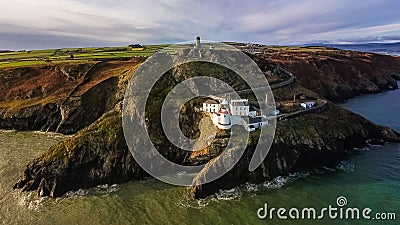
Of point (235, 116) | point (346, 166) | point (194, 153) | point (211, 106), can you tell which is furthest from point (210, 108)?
point (346, 166)

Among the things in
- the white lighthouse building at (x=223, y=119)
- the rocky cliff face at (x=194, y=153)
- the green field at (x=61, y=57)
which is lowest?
the rocky cliff face at (x=194, y=153)

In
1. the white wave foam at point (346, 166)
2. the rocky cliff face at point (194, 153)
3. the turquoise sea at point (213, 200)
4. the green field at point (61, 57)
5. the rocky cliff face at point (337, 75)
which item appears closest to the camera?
the turquoise sea at point (213, 200)

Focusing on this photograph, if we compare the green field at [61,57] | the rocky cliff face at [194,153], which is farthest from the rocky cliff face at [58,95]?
the rocky cliff face at [194,153]

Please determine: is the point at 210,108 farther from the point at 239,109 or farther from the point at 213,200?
the point at 213,200

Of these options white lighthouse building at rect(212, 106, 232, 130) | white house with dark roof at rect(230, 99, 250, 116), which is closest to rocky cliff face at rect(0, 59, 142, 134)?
white lighthouse building at rect(212, 106, 232, 130)

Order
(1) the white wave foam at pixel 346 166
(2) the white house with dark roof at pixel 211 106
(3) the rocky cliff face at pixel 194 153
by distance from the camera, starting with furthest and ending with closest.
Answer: (2) the white house with dark roof at pixel 211 106, (1) the white wave foam at pixel 346 166, (3) the rocky cliff face at pixel 194 153

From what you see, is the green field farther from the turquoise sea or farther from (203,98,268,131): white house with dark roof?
the turquoise sea

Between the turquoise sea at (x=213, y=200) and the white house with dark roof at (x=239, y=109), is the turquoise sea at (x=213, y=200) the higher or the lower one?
the lower one

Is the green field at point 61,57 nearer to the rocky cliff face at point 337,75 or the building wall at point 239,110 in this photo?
the rocky cliff face at point 337,75

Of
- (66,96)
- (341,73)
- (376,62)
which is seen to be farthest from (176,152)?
(376,62)
